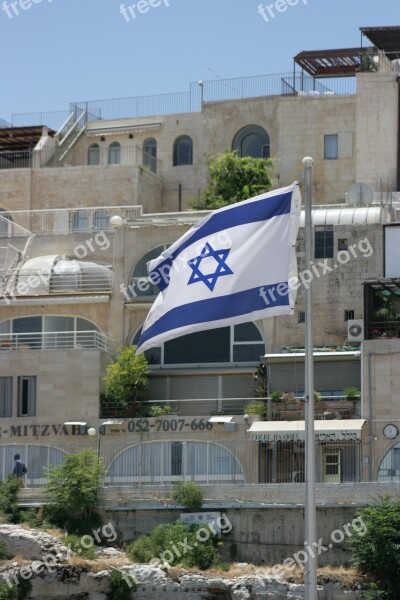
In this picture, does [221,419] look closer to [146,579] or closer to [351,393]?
[351,393]

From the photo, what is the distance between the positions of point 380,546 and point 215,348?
1500 cm

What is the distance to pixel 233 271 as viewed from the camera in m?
32.2

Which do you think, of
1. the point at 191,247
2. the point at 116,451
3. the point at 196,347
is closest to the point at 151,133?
the point at 196,347

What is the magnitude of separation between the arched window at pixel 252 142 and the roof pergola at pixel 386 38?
5.81 m

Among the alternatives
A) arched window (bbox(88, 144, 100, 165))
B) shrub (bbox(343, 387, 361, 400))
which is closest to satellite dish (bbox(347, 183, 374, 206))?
shrub (bbox(343, 387, 361, 400))

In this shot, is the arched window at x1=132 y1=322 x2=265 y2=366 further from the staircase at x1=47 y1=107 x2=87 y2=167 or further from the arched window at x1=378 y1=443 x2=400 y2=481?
the staircase at x1=47 y1=107 x2=87 y2=167

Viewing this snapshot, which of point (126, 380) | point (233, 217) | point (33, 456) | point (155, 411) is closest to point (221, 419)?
point (155, 411)

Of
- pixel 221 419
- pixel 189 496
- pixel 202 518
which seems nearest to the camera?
pixel 202 518

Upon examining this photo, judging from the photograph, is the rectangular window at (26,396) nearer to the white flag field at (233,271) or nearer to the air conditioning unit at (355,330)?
the air conditioning unit at (355,330)

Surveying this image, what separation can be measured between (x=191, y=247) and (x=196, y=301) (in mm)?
1212

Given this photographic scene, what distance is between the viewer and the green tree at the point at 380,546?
143 ft

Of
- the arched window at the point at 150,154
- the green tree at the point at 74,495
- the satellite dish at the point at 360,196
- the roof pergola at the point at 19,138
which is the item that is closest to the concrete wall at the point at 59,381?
the green tree at the point at 74,495

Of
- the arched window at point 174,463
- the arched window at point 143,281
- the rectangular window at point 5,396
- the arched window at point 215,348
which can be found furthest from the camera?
the arched window at point 143,281

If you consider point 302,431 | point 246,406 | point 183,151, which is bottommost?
point 302,431
